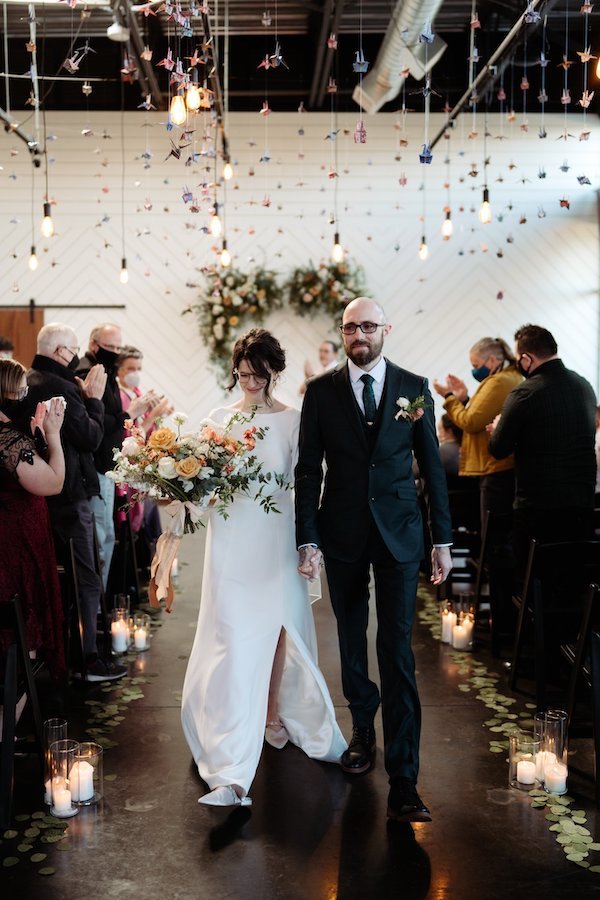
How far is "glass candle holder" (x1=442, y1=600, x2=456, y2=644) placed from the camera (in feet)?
18.7

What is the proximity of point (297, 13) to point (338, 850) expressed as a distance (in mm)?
9737

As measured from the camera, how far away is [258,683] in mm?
3764

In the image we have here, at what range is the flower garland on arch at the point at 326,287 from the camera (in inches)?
474

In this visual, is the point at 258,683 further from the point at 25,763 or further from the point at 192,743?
the point at 25,763

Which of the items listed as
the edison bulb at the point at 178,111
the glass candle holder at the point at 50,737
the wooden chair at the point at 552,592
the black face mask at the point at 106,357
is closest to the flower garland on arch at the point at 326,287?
the black face mask at the point at 106,357

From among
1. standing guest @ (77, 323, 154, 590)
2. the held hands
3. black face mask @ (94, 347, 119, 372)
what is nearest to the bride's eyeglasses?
the held hands

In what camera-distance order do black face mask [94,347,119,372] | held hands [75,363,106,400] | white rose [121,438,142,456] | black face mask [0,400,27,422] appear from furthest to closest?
black face mask [94,347,119,372] < held hands [75,363,106,400] < black face mask [0,400,27,422] < white rose [121,438,142,456]

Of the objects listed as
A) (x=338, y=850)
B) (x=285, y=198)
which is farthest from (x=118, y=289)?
(x=338, y=850)

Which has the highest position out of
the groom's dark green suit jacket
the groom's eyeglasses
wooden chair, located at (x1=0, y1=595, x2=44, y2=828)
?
the groom's eyeglasses

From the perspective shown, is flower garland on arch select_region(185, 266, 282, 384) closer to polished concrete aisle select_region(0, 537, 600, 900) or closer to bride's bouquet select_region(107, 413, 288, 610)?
polished concrete aisle select_region(0, 537, 600, 900)

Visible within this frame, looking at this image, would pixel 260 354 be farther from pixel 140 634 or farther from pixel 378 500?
pixel 140 634

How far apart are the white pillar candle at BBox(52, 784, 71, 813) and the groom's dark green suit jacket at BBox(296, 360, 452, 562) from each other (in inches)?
51.4

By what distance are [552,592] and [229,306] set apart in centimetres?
795

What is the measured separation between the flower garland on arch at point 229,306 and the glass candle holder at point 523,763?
875 cm
